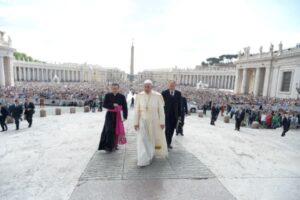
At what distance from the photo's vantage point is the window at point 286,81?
29.8m

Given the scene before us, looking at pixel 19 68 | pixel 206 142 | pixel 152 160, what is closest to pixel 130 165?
pixel 152 160

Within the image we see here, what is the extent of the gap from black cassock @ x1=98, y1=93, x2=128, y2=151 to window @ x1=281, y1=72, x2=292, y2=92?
34243 mm

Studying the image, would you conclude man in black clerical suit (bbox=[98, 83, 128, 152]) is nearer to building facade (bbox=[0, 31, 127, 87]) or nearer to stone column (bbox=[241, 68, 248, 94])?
building facade (bbox=[0, 31, 127, 87])

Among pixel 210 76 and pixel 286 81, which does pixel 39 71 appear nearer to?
pixel 210 76

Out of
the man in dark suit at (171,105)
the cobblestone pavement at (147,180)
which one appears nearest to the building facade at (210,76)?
the man in dark suit at (171,105)

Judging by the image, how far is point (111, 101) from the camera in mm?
4652

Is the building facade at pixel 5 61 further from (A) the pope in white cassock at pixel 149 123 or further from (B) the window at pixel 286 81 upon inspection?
(B) the window at pixel 286 81

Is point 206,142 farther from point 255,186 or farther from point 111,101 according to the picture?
point 111,101

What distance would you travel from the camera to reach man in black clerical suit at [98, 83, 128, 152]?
4523mm

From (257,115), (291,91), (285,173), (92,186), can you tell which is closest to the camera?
(92,186)

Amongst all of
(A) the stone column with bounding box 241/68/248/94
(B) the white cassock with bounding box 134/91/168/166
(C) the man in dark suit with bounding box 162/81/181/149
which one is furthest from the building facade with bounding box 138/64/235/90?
(B) the white cassock with bounding box 134/91/168/166

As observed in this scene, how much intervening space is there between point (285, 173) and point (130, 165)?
3168mm

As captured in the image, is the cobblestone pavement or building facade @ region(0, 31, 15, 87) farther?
building facade @ region(0, 31, 15, 87)

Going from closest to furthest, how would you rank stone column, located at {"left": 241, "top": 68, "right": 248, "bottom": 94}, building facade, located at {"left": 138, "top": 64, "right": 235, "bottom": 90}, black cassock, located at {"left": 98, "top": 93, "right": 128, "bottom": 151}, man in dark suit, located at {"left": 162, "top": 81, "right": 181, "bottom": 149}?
black cassock, located at {"left": 98, "top": 93, "right": 128, "bottom": 151} < man in dark suit, located at {"left": 162, "top": 81, "right": 181, "bottom": 149} < stone column, located at {"left": 241, "top": 68, "right": 248, "bottom": 94} < building facade, located at {"left": 138, "top": 64, "right": 235, "bottom": 90}
